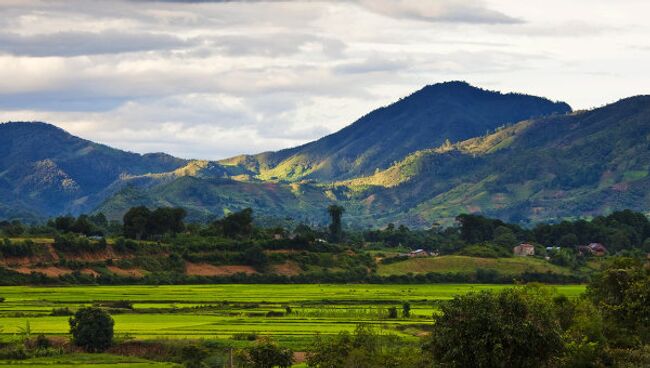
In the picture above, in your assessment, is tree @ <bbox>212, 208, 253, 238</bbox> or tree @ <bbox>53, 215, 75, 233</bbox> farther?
tree @ <bbox>212, 208, 253, 238</bbox>

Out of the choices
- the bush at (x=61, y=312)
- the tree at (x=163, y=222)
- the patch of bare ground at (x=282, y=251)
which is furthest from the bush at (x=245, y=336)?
the tree at (x=163, y=222)

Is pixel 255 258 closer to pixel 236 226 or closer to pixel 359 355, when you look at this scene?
pixel 236 226

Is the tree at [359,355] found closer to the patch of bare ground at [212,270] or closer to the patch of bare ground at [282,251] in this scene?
the patch of bare ground at [212,270]

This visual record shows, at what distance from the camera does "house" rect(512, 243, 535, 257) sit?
7049 inches

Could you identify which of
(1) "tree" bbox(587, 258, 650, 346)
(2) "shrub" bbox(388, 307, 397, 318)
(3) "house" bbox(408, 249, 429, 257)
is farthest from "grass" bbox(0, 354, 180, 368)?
(3) "house" bbox(408, 249, 429, 257)

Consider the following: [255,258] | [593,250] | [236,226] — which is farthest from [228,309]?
[593,250]

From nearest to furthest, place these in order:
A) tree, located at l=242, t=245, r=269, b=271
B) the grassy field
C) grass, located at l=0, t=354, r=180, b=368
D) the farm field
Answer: grass, located at l=0, t=354, r=180, b=368 < the farm field < tree, located at l=242, t=245, r=269, b=271 < the grassy field

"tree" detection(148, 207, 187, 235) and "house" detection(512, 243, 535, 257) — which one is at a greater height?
"tree" detection(148, 207, 187, 235)

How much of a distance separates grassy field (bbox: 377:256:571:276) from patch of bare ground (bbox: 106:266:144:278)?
35.0 meters

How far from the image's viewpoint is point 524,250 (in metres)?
181

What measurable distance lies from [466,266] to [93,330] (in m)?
93.9

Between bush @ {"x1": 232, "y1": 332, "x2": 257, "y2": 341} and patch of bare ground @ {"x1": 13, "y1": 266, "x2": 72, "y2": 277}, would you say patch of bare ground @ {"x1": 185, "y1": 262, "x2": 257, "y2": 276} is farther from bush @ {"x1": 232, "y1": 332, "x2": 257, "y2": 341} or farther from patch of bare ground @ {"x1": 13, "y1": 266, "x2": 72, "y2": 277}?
bush @ {"x1": 232, "y1": 332, "x2": 257, "y2": 341}

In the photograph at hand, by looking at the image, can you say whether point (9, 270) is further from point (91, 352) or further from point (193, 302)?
point (91, 352)

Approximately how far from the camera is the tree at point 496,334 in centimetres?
4928
